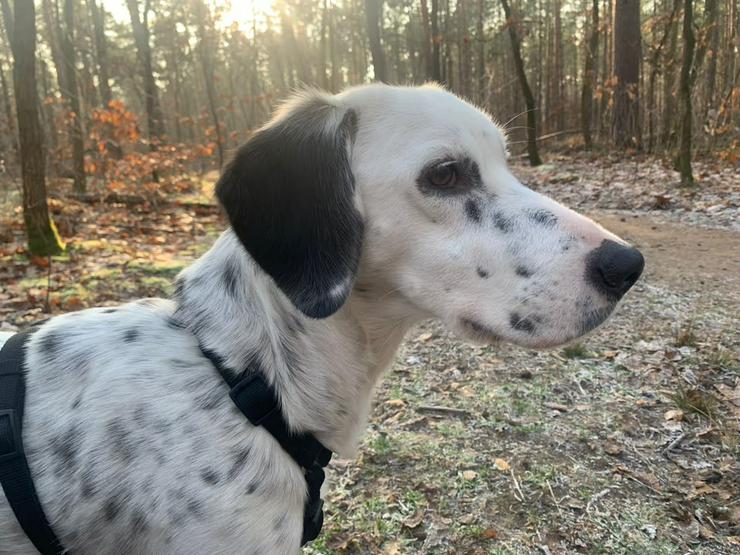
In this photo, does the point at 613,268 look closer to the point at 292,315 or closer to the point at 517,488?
the point at 292,315

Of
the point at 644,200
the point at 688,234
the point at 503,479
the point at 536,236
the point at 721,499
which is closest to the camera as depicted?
the point at 536,236

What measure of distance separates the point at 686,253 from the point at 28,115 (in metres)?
7.61

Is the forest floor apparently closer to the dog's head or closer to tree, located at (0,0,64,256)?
tree, located at (0,0,64,256)

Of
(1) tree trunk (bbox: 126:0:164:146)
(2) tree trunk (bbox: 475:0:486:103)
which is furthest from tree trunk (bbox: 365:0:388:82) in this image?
(2) tree trunk (bbox: 475:0:486:103)

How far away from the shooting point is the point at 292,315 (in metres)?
1.74

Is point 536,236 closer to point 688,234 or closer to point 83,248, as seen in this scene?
point 688,234

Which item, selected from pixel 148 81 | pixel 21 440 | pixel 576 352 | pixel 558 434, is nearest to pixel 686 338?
pixel 576 352

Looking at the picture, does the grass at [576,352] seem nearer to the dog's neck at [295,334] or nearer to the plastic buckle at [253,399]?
the dog's neck at [295,334]

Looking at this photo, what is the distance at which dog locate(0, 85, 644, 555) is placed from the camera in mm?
1529

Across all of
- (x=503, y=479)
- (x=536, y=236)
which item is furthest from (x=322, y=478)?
(x=503, y=479)

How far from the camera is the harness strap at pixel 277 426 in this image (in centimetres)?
161

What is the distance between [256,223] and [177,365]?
488mm

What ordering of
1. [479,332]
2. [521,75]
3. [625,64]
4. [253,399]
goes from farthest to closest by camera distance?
1. [625,64]
2. [521,75]
3. [479,332]
4. [253,399]

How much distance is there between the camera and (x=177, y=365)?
1657mm
